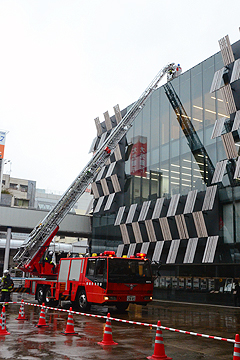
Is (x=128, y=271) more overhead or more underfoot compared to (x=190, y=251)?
more underfoot

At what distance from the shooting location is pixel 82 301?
17.8 metres

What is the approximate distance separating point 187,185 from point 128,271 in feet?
36.8

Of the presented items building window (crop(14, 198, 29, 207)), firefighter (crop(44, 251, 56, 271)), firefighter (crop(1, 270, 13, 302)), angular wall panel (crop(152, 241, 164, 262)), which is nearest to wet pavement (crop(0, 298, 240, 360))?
firefighter (crop(1, 270, 13, 302))

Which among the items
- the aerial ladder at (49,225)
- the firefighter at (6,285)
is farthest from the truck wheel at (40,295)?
the firefighter at (6,285)

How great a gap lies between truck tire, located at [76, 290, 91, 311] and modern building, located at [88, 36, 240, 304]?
29.0 ft

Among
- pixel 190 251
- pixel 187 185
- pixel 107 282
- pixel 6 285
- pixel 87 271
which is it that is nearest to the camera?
pixel 107 282

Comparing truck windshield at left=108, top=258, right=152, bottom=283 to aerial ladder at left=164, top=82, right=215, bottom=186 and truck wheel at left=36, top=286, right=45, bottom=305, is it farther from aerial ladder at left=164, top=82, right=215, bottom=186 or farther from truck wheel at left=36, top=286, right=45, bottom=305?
aerial ladder at left=164, top=82, right=215, bottom=186

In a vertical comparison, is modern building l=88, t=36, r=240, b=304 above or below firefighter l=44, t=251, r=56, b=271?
above

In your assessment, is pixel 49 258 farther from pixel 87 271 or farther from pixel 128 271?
pixel 128 271

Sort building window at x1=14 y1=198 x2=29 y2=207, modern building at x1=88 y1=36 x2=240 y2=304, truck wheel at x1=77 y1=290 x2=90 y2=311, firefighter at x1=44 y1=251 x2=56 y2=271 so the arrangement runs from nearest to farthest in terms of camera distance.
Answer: truck wheel at x1=77 y1=290 x2=90 y2=311 → firefighter at x1=44 y1=251 x2=56 y2=271 → modern building at x1=88 y1=36 x2=240 y2=304 → building window at x1=14 y1=198 x2=29 y2=207

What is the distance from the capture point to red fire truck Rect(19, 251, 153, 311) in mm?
16500

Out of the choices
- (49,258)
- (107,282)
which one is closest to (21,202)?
(49,258)

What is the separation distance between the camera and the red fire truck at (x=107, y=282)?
1650 cm

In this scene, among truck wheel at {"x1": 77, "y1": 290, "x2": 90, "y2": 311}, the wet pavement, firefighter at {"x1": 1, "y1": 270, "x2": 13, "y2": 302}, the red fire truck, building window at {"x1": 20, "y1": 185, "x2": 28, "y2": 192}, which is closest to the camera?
the wet pavement
